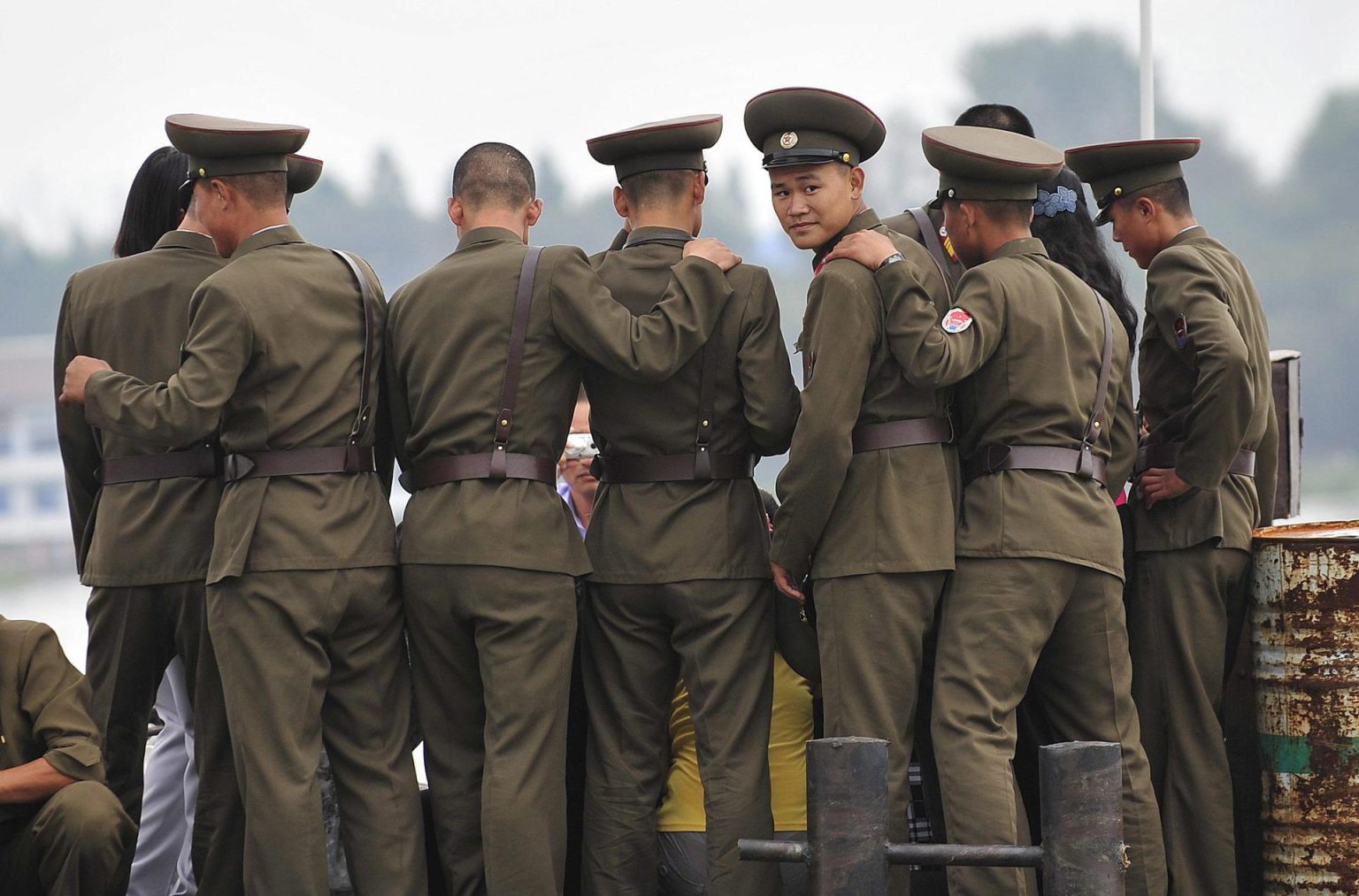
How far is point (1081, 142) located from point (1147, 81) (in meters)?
21.4

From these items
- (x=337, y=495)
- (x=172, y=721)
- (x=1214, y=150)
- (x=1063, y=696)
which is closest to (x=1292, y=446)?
(x=1063, y=696)

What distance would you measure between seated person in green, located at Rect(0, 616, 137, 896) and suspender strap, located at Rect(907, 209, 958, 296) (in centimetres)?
243

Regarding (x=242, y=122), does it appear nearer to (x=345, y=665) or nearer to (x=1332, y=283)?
(x=345, y=665)

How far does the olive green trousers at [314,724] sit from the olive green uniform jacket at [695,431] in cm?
62

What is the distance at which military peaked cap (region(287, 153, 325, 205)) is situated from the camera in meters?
4.76

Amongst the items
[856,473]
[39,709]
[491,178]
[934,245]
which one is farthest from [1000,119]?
[39,709]

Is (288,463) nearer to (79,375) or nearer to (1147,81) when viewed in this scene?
(79,375)

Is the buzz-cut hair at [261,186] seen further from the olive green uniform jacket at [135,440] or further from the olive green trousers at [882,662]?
the olive green trousers at [882,662]

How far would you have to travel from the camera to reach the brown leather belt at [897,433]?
4133mm

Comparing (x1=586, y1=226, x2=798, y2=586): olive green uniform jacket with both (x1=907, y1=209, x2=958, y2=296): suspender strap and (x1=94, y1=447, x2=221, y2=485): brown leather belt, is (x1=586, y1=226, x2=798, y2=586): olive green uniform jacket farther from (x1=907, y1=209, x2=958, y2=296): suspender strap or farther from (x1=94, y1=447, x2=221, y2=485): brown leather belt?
(x1=94, y1=447, x2=221, y2=485): brown leather belt

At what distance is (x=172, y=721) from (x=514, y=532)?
128cm

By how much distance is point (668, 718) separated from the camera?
438cm

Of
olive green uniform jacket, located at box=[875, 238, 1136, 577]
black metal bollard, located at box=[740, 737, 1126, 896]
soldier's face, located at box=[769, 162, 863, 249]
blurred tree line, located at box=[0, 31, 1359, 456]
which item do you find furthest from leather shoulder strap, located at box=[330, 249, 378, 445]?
blurred tree line, located at box=[0, 31, 1359, 456]

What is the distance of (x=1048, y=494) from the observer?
414 cm
